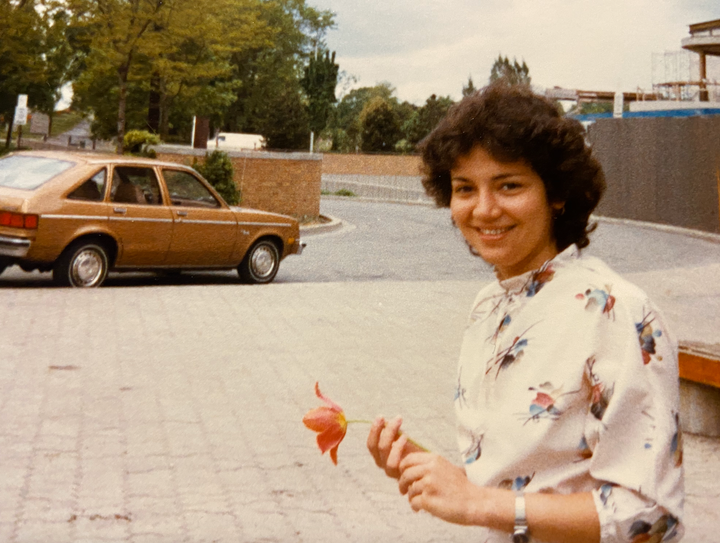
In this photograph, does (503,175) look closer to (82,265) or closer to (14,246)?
(14,246)

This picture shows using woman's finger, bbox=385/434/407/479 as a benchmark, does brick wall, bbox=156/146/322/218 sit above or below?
above

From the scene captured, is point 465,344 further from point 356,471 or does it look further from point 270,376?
point 270,376

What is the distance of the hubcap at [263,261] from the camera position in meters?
12.6

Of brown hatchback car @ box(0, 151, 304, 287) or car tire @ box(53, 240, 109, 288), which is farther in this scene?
car tire @ box(53, 240, 109, 288)

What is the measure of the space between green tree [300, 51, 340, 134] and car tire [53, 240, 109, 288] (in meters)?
56.2

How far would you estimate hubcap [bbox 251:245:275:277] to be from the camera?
12.6 metres

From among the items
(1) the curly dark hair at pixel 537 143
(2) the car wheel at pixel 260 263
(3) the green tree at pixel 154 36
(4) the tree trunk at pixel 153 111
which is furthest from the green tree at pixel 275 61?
(1) the curly dark hair at pixel 537 143

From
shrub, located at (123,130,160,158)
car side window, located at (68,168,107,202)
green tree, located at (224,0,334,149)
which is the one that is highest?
green tree, located at (224,0,334,149)

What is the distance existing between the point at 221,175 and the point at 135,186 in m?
10.6

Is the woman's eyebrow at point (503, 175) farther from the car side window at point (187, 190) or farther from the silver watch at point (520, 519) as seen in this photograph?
the car side window at point (187, 190)

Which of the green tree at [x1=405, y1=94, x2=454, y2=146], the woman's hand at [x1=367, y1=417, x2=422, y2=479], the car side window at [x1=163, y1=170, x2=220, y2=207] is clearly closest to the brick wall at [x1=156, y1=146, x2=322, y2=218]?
the car side window at [x1=163, y1=170, x2=220, y2=207]

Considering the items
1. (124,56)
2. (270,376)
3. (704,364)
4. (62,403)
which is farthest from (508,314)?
(124,56)

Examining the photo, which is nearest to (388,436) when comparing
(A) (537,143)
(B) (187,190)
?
(A) (537,143)

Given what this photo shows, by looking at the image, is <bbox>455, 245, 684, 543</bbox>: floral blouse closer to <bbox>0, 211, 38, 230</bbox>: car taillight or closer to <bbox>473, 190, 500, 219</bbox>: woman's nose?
<bbox>473, 190, 500, 219</bbox>: woman's nose
